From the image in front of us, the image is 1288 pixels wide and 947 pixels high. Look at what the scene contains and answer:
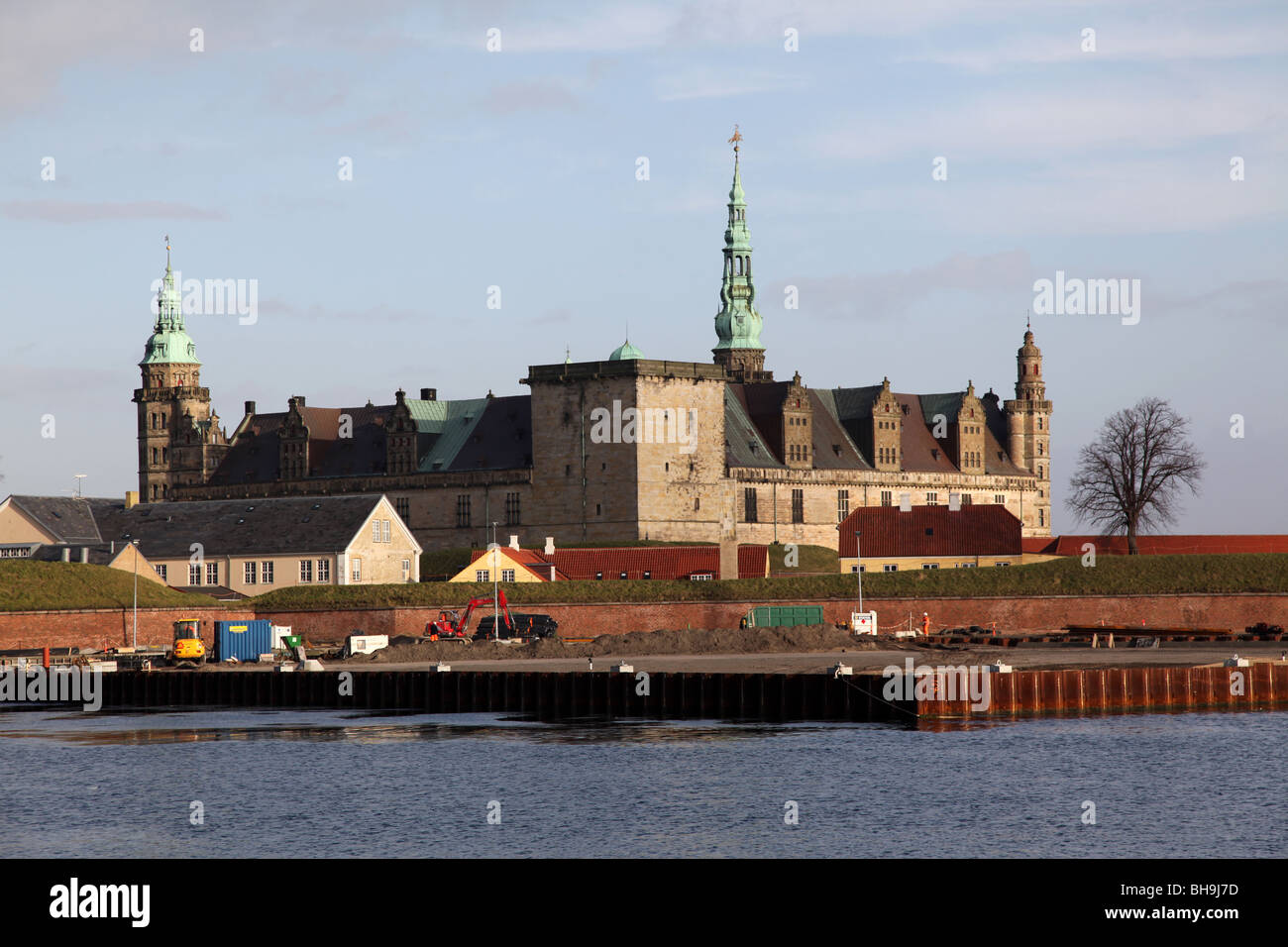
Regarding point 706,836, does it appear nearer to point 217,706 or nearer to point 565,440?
point 217,706

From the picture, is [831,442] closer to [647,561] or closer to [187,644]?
[647,561]

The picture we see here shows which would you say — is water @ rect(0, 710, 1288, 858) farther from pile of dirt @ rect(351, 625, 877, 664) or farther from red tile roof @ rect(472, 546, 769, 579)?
red tile roof @ rect(472, 546, 769, 579)

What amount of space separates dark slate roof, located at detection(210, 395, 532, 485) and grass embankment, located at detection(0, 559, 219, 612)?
156 ft

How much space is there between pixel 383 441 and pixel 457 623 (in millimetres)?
59658

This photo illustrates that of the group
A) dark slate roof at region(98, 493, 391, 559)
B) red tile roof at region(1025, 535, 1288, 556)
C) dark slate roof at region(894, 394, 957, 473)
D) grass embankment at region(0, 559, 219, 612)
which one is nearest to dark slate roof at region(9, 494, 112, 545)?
dark slate roof at region(98, 493, 391, 559)

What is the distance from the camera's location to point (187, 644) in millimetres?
90562

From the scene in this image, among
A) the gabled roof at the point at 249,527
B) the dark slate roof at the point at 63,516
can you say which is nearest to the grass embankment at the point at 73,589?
the gabled roof at the point at 249,527

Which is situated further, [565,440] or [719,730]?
[565,440]

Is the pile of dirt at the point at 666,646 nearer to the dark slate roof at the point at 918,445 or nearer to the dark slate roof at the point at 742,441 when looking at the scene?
the dark slate roof at the point at 742,441

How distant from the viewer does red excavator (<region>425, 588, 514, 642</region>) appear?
9946 centimetres

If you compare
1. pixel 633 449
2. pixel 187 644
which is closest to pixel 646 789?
pixel 187 644
